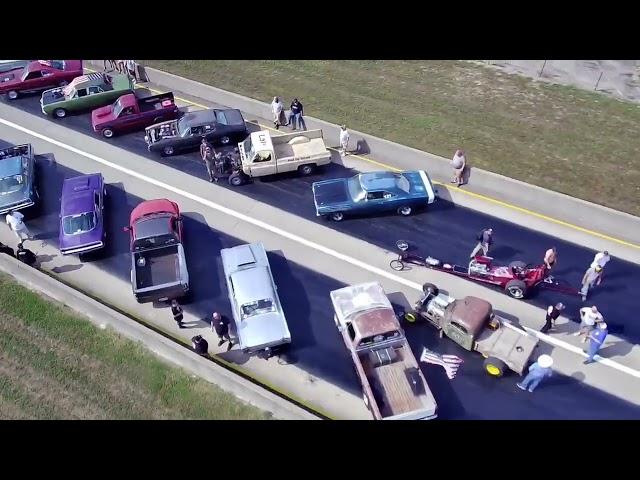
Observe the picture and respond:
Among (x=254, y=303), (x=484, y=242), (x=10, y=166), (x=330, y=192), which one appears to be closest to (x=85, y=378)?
(x=254, y=303)

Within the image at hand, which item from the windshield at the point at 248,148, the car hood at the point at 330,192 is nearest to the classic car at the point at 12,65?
the windshield at the point at 248,148

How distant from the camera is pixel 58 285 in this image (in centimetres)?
1847

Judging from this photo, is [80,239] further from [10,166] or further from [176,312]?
[10,166]

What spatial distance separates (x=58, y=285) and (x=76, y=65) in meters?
15.1

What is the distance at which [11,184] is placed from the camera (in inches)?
843

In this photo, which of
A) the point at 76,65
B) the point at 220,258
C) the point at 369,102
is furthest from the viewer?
the point at 76,65

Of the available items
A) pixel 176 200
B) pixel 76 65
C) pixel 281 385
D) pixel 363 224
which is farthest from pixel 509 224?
pixel 76 65

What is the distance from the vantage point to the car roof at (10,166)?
70.8 feet

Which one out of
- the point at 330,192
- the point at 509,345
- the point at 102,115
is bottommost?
the point at 509,345

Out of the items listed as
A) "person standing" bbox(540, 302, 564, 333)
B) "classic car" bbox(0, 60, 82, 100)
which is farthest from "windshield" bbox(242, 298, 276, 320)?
"classic car" bbox(0, 60, 82, 100)

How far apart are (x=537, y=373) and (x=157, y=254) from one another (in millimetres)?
13162

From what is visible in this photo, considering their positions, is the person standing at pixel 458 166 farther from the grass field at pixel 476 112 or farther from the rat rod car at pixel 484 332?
the rat rod car at pixel 484 332

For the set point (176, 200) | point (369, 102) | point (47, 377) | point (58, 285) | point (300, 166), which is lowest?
point (47, 377)

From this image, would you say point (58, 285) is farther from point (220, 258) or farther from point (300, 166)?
point (300, 166)
